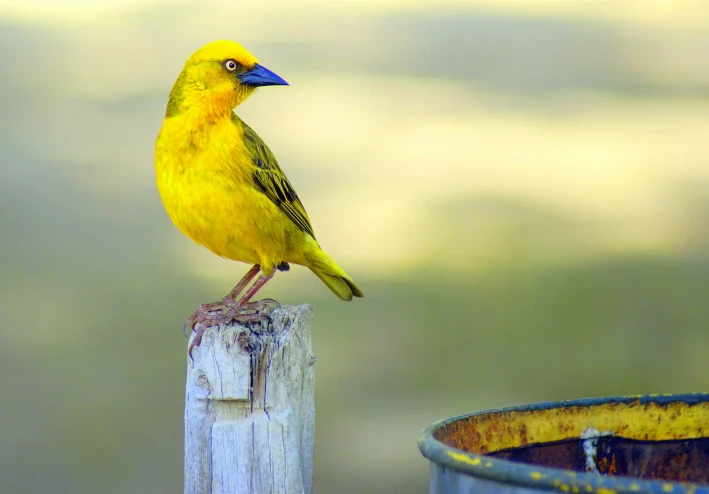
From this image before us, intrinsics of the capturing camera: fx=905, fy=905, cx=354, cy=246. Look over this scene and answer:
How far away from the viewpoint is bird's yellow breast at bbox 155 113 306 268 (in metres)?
3.37

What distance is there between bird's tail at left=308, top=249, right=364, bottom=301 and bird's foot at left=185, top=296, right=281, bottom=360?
0.59 meters

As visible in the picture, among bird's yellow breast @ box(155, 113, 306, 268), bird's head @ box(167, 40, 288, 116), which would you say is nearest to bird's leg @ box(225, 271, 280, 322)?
bird's yellow breast @ box(155, 113, 306, 268)

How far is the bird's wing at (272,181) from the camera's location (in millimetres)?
3623

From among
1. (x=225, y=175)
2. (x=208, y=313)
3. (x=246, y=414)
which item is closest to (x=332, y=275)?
(x=225, y=175)

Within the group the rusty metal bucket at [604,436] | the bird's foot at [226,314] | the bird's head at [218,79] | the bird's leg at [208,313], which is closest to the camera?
the rusty metal bucket at [604,436]

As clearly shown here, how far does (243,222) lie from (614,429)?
5.87ft

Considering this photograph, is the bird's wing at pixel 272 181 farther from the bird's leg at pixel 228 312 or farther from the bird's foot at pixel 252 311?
the bird's foot at pixel 252 311

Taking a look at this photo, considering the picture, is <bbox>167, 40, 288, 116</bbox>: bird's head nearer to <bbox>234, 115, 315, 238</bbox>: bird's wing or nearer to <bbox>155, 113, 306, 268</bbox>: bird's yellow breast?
<bbox>155, 113, 306, 268</bbox>: bird's yellow breast

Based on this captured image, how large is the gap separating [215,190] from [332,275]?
812mm

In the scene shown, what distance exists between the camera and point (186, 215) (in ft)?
11.1

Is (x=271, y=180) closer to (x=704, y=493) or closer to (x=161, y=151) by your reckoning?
(x=161, y=151)

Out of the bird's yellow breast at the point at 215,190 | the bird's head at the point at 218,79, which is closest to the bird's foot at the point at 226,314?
A: the bird's yellow breast at the point at 215,190

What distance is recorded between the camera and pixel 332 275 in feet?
13.1

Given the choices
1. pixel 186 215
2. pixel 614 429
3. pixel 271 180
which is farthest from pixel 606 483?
pixel 271 180
